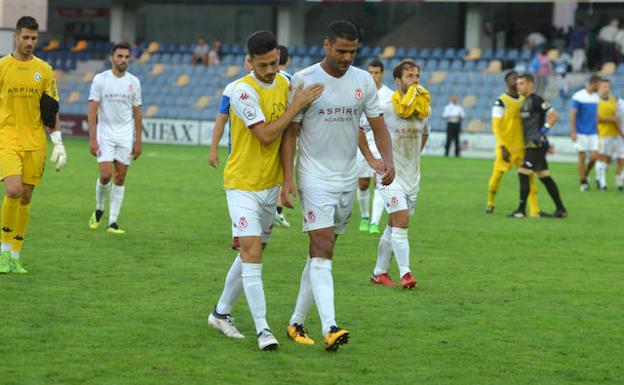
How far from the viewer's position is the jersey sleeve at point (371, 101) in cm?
802

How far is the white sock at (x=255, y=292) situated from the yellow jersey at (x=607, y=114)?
1729 cm

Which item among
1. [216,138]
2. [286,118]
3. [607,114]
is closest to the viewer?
[286,118]

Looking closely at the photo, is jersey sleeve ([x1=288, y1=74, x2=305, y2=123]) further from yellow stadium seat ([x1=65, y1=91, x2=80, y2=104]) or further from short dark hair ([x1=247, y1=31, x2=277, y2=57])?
yellow stadium seat ([x1=65, y1=91, x2=80, y2=104])

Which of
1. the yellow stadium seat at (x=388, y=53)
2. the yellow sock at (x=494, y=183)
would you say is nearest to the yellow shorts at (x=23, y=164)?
the yellow sock at (x=494, y=183)

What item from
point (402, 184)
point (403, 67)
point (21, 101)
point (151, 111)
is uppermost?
point (403, 67)

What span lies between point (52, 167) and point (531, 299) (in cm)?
1755

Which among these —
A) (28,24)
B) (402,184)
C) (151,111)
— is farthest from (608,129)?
(151,111)

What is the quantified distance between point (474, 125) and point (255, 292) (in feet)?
106

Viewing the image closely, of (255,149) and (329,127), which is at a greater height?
(329,127)

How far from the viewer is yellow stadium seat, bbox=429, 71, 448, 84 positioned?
4247 centimetres

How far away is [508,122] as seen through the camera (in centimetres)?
1795

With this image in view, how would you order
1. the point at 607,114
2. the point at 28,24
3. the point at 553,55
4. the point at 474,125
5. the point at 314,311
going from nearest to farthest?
the point at 314,311 < the point at 28,24 < the point at 607,114 < the point at 474,125 < the point at 553,55

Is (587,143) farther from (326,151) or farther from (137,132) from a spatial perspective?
(326,151)

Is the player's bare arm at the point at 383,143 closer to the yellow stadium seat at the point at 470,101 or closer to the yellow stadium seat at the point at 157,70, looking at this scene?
the yellow stadium seat at the point at 470,101
